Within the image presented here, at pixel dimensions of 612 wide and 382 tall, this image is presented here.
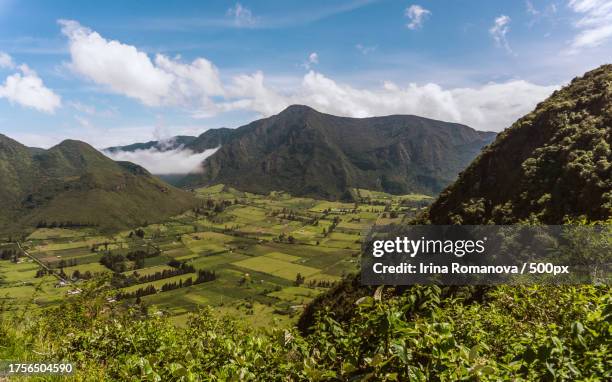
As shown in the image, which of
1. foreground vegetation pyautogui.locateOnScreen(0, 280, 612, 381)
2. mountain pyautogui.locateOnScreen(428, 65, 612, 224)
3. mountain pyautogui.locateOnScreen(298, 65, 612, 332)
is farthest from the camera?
mountain pyautogui.locateOnScreen(298, 65, 612, 332)

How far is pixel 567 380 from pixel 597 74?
7853 centimetres

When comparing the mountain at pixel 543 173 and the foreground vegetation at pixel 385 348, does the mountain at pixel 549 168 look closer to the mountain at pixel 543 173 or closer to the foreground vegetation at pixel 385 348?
the mountain at pixel 543 173

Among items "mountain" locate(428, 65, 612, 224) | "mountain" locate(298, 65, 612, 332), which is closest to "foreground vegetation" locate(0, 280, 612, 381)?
"mountain" locate(298, 65, 612, 332)

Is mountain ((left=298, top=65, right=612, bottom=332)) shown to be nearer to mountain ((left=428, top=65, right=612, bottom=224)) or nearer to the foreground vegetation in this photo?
mountain ((left=428, top=65, right=612, bottom=224))

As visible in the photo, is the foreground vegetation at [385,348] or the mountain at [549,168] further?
the mountain at [549,168]

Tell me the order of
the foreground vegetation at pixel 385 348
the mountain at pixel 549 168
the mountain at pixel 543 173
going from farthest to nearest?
1. the mountain at pixel 543 173
2. the mountain at pixel 549 168
3. the foreground vegetation at pixel 385 348

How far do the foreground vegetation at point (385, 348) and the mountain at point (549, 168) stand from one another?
34886mm

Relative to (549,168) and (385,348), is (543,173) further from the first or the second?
(385,348)

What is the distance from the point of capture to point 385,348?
13.5ft

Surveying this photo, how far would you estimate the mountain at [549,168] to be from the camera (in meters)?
39.7

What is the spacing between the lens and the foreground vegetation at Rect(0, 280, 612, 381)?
3660mm

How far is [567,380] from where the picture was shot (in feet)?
12.4

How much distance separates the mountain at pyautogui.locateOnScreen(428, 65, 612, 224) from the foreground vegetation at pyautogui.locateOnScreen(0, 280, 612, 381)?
34.9 meters

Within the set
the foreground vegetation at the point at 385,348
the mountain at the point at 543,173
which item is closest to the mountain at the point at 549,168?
the mountain at the point at 543,173
